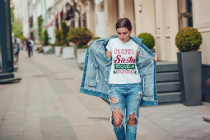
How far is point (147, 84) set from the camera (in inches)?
213

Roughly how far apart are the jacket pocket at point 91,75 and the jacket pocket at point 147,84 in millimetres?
613

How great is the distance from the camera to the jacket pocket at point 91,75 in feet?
18.1

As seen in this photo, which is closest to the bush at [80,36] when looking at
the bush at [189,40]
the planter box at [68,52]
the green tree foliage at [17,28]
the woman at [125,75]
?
the planter box at [68,52]

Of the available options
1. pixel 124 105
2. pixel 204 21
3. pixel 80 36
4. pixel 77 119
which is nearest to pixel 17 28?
pixel 80 36

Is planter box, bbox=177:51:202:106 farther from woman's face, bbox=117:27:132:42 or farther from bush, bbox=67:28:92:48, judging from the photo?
bush, bbox=67:28:92:48

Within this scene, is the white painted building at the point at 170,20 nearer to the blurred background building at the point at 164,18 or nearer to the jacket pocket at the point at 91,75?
the blurred background building at the point at 164,18

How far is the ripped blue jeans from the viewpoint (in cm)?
509

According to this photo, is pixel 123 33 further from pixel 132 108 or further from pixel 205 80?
pixel 205 80

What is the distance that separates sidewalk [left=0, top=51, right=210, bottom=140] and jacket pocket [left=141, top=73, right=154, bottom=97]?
1299mm

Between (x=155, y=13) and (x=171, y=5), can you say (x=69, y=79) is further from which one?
(x=171, y=5)

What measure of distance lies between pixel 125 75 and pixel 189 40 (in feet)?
15.0

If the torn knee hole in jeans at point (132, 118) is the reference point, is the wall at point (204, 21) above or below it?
above

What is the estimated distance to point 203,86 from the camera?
973cm

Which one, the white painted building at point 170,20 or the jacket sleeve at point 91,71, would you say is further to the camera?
the white painted building at point 170,20
